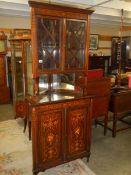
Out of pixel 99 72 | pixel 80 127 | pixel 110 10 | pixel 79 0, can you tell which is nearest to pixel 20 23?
pixel 79 0

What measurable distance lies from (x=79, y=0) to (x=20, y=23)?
2305 millimetres

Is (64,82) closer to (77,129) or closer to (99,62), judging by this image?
(77,129)

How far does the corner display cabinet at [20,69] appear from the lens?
12.0 feet

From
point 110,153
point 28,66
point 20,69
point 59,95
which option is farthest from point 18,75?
point 110,153

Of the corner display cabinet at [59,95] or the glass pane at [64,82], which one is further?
the glass pane at [64,82]

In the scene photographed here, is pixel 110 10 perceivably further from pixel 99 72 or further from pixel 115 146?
pixel 115 146

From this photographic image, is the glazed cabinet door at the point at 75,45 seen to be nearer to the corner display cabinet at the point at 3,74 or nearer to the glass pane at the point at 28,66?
the glass pane at the point at 28,66

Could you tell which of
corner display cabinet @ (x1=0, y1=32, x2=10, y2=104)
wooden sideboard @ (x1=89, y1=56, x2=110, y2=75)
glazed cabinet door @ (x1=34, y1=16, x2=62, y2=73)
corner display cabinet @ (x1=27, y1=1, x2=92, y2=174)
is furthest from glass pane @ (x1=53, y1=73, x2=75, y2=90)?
wooden sideboard @ (x1=89, y1=56, x2=110, y2=75)

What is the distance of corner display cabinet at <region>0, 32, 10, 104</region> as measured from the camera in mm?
5102

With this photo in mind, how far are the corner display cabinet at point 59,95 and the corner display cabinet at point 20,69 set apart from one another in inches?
56.9

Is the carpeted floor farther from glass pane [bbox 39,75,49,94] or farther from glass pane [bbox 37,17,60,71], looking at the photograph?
glass pane [bbox 37,17,60,71]

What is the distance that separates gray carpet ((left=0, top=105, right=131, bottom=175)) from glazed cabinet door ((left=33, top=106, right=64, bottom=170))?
56cm

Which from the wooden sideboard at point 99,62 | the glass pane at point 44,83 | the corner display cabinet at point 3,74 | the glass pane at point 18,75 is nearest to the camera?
the glass pane at point 44,83

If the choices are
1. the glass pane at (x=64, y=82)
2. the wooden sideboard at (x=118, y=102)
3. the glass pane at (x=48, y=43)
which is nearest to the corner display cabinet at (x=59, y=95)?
the glass pane at (x=48, y=43)
